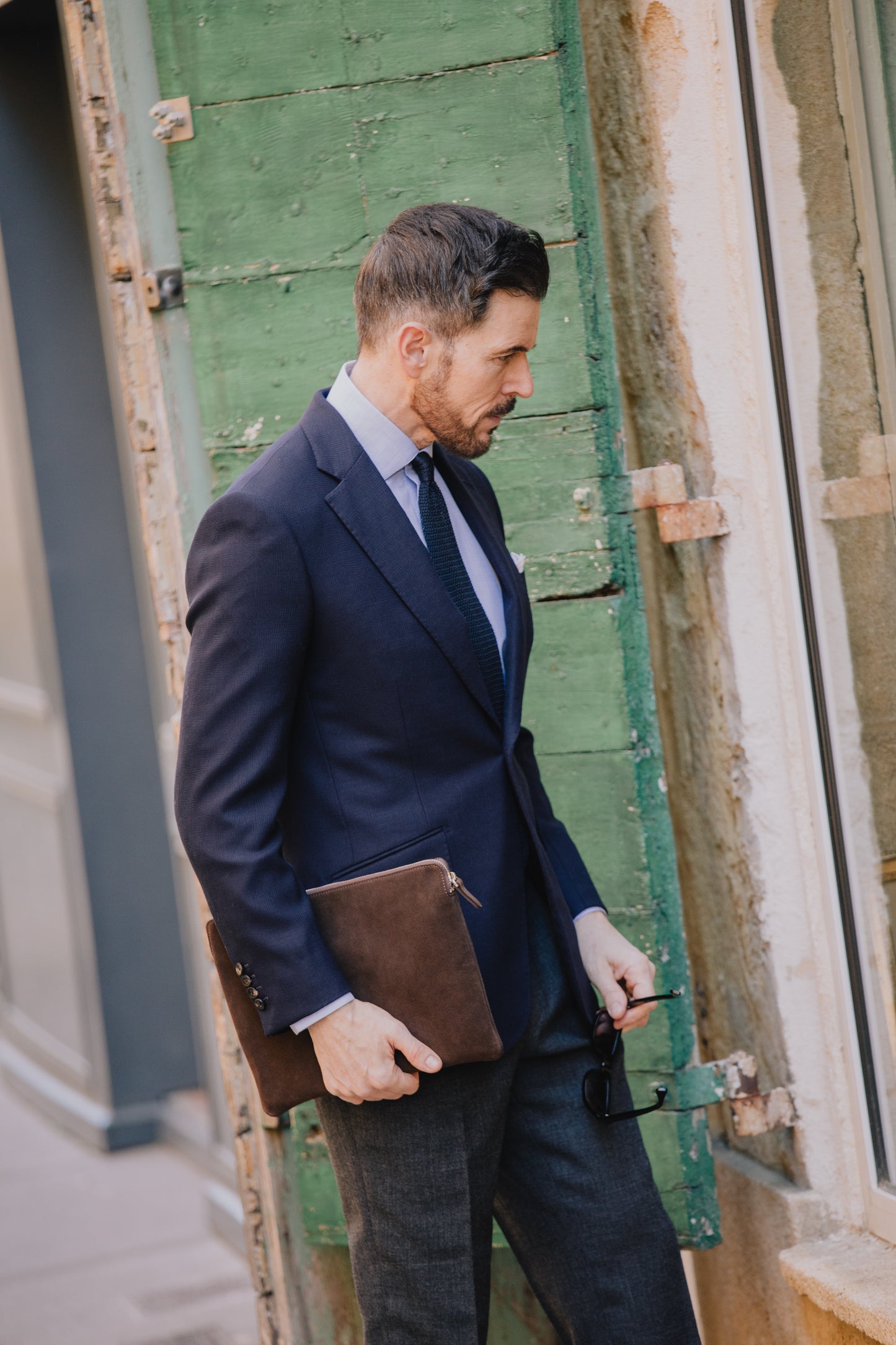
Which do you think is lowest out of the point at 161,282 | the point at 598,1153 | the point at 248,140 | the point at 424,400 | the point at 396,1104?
the point at 598,1153

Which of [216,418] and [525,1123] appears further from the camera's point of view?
[216,418]

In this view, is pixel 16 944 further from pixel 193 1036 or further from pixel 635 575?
pixel 635 575

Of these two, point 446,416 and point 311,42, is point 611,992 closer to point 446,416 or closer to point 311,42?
point 446,416

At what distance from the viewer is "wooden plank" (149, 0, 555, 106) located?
233 centimetres

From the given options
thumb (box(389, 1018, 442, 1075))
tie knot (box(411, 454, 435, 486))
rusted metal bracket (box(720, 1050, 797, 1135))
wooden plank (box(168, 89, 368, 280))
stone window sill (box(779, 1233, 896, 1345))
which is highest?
wooden plank (box(168, 89, 368, 280))

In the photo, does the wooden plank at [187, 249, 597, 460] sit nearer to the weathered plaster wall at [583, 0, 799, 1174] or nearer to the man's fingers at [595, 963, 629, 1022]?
the weathered plaster wall at [583, 0, 799, 1174]

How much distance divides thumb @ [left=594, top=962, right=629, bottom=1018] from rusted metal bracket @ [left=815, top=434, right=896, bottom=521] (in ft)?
2.80

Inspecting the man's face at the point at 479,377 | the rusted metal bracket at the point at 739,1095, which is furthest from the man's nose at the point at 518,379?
A: the rusted metal bracket at the point at 739,1095

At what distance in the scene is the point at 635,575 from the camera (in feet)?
7.91

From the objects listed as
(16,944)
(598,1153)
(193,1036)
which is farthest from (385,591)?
(16,944)

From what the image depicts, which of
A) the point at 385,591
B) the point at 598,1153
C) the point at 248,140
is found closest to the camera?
the point at 385,591

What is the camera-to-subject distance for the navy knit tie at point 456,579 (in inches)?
70.3

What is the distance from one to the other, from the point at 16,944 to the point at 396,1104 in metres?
4.03

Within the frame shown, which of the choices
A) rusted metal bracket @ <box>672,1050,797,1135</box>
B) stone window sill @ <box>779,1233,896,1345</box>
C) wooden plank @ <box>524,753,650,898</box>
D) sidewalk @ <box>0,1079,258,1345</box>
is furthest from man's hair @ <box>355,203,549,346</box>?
sidewalk @ <box>0,1079,258,1345</box>
